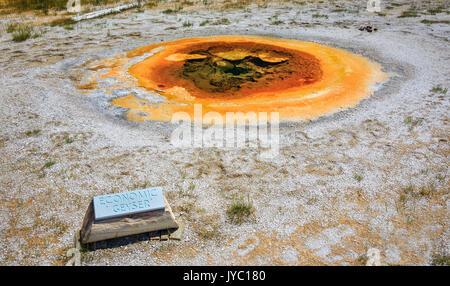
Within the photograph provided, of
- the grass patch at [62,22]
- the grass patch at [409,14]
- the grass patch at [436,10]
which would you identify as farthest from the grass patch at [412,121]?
the grass patch at [62,22]

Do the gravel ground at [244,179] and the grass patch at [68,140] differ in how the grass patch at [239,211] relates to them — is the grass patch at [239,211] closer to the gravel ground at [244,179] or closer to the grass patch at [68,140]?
the gravel ground at [244,179]

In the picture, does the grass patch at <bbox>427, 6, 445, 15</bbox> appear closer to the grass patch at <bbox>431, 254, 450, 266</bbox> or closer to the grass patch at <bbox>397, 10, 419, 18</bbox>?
the grass patch at <bbox>397, 10, 419, 18</bbox>

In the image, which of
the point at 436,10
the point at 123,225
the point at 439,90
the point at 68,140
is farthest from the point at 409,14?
the point at 123,225

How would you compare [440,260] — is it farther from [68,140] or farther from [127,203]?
[68,140]

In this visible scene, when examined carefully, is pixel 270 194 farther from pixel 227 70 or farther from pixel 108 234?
pixel 227 70

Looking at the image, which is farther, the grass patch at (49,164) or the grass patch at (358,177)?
the grass patch at (49,164)

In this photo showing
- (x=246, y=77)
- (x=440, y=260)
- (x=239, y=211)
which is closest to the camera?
(x=440, y=260)
